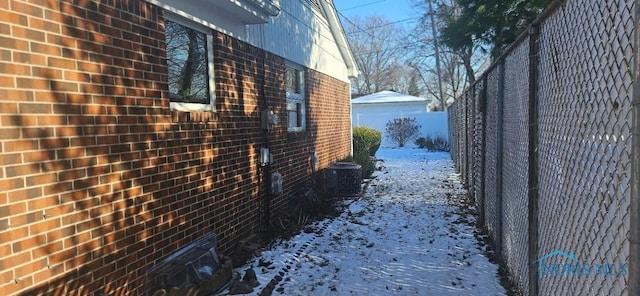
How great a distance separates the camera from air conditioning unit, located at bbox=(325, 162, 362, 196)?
857cm

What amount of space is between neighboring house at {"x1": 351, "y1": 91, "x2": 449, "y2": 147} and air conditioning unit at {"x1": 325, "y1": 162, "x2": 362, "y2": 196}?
48.7 ft

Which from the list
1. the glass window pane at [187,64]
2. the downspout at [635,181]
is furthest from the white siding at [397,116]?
the downspout at [635,181]

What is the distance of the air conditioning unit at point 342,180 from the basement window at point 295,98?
50.1 inches

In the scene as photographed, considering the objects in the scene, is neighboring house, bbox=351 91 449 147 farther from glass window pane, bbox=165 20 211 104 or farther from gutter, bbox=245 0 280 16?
glass window pane, bbox=165 20 211 104

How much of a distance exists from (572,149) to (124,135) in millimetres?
3064

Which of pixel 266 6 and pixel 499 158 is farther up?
pixel 266 6

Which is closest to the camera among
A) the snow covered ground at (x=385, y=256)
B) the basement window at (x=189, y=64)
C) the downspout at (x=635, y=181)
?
the downspout at (x=635, y=181)

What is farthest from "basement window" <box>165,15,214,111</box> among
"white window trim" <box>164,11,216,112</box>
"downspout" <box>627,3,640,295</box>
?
"downspout" <box>627,3,640,295</box>

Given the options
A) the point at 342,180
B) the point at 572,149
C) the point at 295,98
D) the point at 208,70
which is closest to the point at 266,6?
the point at 208,70

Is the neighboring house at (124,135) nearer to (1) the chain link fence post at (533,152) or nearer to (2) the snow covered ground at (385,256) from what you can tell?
(2) the snow covered ground at (385,256)

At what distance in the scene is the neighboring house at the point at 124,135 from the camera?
97.4 inches

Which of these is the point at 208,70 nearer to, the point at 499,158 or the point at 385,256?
the point at 385,256

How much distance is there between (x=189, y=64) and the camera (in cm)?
441

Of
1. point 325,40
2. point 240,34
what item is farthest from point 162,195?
point 325,40
